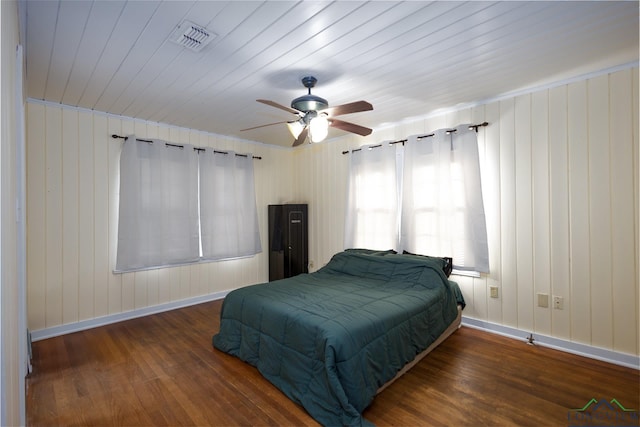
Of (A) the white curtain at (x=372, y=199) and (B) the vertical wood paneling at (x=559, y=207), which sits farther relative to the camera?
(A) the white curtain at (x=372, y=199)

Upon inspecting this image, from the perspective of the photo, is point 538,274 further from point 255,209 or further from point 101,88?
point 101,88

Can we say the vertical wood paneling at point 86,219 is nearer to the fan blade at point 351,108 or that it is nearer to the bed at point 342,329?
the bed at point 342,329

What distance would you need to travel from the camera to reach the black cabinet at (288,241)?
4.98 metres

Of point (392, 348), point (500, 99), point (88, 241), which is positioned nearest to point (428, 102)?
point (500, 99)

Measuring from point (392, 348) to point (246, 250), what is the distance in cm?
314

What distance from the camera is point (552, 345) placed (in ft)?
9.64

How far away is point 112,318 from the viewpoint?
3.68 meters

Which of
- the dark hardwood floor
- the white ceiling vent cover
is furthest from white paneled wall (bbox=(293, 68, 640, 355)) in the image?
the white ceiling vent cover

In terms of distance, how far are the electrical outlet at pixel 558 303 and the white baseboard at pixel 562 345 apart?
30 cm

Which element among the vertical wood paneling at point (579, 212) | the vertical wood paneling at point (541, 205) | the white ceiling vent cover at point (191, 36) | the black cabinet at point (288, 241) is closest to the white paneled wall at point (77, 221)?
the black cabinet at point (288, 241)

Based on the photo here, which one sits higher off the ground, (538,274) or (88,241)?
(88,241)

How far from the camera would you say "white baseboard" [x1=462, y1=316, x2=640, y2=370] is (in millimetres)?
2576

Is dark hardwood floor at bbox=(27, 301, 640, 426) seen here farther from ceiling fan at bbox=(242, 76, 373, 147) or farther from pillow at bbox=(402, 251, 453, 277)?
ceiling fan at bbox=(242, 76, 373, 147)

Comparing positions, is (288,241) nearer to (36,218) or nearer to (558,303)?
(36,218)
